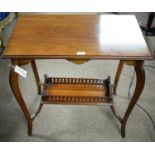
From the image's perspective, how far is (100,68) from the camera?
1802mm

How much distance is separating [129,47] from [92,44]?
16 cm

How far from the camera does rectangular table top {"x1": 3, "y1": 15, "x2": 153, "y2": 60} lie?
84 cm

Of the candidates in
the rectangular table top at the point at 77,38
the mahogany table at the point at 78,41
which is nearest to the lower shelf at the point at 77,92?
the mahogany table at the point at 78,41

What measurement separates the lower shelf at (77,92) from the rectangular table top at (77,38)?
0.40m

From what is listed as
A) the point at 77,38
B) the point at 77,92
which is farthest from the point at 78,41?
the point at 77,92

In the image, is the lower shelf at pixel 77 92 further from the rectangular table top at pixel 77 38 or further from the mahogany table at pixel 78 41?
the rectangular table top at pixel 77 38

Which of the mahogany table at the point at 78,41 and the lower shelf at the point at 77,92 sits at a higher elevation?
the mahogany table at the point at 78,41

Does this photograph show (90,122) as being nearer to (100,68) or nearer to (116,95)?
(116,95)

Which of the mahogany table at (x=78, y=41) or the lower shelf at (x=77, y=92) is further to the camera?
the lower shelf at (x=77, y=92)

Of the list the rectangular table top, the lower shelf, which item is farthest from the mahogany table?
the lower shelf

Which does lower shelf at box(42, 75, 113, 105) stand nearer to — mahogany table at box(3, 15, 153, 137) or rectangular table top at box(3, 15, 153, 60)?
mahogany table at box(3, 15, 153, 137)

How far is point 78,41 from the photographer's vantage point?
36.4 inches

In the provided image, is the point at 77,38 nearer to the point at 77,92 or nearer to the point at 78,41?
the point at 78,41

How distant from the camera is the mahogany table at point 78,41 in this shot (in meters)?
0.84
